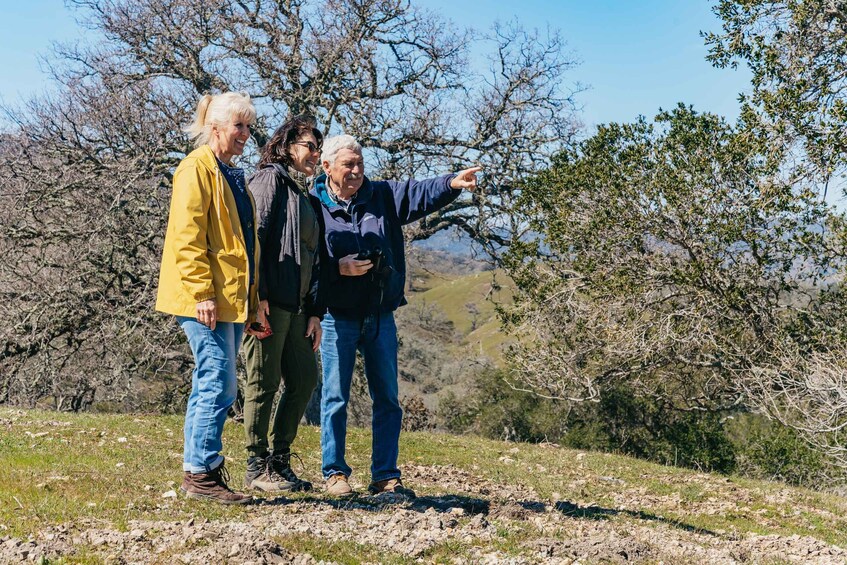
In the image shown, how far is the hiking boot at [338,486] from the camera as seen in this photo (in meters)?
5.17

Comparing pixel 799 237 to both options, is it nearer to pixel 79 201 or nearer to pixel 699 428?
pixel 699 428

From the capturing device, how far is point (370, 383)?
5.50 meters

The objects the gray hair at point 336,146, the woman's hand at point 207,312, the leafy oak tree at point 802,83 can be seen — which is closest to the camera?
the woman's hand at point 207,312

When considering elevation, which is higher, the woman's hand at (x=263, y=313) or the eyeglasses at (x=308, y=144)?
the eyeglasses at (x=308, y=144)

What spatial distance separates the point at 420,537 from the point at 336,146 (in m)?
2.44

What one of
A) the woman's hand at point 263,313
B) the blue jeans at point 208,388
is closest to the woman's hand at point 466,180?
the woman's hand at point 263,313

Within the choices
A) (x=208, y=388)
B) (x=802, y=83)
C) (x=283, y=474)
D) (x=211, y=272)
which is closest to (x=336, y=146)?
(x=211, y=272)

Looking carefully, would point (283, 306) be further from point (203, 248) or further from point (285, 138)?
point (285, 138)

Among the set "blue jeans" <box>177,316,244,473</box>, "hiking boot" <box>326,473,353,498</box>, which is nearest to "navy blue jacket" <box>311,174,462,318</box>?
"blue jeans" <box>177,316,244,473</box>

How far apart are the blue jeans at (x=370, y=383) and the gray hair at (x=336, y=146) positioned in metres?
1.01

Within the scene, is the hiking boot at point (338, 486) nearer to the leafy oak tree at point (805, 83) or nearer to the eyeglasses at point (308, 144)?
the eyeglasses at point (308, 144)

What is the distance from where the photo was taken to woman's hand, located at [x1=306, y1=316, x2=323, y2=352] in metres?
5.27

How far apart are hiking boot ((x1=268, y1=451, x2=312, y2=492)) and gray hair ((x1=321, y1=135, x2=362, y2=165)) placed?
190 cm

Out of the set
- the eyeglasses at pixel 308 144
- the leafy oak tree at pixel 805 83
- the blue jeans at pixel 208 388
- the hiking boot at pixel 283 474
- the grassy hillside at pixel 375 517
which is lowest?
the grassy hillside at pixel 375 517
